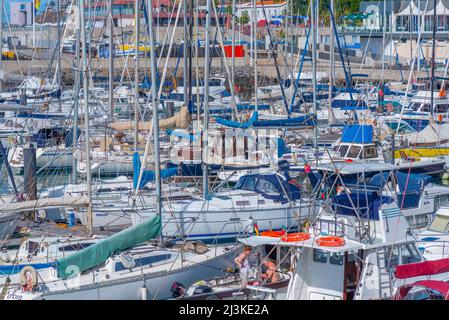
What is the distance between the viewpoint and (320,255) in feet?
50.0

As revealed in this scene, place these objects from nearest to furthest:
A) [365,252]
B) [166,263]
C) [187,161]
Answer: [365,252], [166,263], [187,161]

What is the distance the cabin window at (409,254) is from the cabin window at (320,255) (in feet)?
4.66

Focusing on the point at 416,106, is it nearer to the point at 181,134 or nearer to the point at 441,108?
the point at 441,108

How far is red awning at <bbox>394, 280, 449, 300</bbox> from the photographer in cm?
1459

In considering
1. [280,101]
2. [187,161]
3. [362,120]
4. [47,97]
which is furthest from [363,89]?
[187,161]

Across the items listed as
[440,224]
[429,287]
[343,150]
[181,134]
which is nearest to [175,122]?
[181,134]

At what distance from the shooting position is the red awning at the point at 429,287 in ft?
47.9

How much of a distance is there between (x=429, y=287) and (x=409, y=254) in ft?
3.98

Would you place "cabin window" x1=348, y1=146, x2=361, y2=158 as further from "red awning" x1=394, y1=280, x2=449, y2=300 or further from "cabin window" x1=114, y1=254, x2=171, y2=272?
"red awning" x1=394, y1=280, x2=449, y2=300

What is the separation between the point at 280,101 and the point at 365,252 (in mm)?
24681

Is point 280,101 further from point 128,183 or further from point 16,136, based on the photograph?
point 128,183

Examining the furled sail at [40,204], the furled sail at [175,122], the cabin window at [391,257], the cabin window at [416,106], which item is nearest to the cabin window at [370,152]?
the furled sail at [175,122]

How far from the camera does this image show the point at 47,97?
127 ft

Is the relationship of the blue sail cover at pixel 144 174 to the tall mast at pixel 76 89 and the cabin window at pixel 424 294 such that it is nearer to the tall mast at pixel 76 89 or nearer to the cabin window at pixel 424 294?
the tall mast at pixel 76 89
